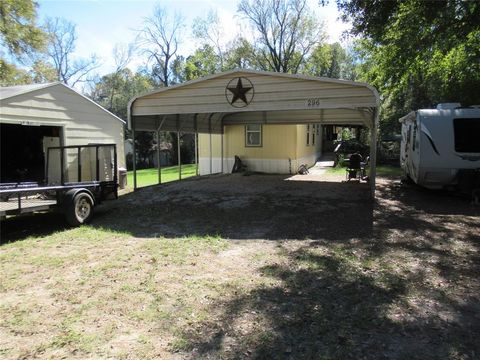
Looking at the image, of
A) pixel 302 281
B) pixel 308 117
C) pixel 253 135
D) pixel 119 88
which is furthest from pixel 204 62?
pixel 302 281

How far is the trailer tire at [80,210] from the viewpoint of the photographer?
7.63 metres

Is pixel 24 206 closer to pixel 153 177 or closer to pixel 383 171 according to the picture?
pixel 153 177

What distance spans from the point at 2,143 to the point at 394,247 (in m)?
11.6

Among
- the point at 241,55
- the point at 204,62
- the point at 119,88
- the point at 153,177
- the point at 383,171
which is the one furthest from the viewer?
the point at 119,88

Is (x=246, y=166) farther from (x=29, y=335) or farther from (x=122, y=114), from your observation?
(x=122, y=114)

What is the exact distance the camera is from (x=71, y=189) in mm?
7781

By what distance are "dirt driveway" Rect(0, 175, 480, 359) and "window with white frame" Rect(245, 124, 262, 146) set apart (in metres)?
8.38

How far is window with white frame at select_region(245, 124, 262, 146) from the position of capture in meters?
17.3

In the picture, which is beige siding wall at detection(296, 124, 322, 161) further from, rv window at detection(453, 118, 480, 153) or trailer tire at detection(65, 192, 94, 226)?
trailer tire at detection(65, 192, 94, 226)

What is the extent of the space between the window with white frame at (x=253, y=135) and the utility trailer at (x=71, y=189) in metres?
9.28

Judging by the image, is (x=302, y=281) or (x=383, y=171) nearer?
(x=302, y=281)

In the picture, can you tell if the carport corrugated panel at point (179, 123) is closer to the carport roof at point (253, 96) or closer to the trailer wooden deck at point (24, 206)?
the carport roof at point (253, 96)

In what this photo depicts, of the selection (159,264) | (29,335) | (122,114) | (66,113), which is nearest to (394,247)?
(159,264)

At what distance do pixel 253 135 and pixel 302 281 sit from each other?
43.6ft
